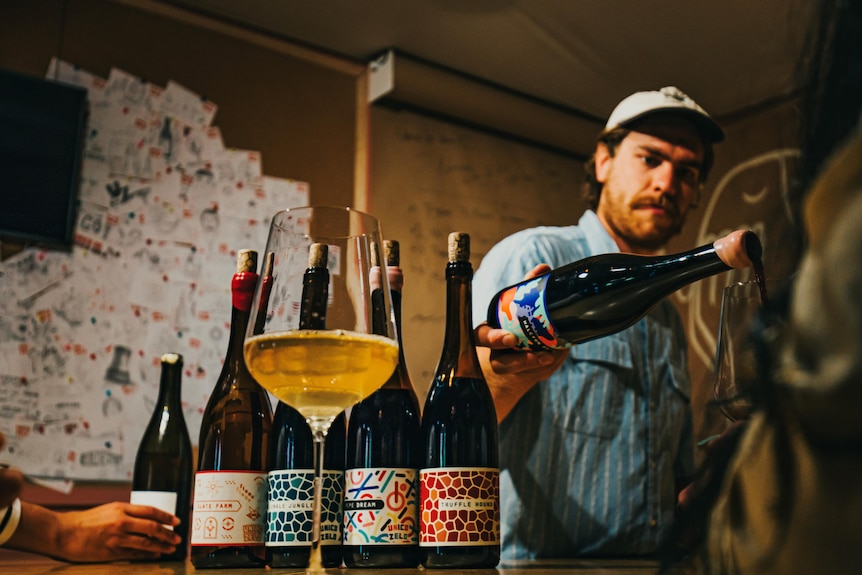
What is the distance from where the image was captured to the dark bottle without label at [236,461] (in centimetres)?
69

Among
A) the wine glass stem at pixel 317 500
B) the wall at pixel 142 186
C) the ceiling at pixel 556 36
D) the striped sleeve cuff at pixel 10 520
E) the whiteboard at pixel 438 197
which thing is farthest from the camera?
the whiteboard at pixel 438 197

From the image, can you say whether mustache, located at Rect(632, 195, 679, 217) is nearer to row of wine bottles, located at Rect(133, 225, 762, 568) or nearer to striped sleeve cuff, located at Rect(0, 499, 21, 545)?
row of wine bottles, located at Rect(133, 225, 762, 568)

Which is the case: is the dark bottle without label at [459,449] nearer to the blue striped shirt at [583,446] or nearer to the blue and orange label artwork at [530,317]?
the blue and orange label artwork at [530,317]

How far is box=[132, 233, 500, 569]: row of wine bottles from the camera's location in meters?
0.66

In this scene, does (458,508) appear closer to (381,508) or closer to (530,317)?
(381,508)

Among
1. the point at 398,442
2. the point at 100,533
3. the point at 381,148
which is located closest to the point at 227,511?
the point at 398,442

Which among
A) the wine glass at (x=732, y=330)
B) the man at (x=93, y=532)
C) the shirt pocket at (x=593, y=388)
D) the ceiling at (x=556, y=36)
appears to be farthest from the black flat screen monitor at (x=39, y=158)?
the wine glass at (x=732, y=330)

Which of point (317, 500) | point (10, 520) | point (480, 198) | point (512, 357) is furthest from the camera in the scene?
point (480, 198)

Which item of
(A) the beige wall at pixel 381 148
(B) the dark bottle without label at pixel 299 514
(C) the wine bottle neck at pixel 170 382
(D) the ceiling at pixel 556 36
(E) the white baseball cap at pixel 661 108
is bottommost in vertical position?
(B) the dark bottle without label at pixel 299 514

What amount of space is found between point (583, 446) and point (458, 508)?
77 cm

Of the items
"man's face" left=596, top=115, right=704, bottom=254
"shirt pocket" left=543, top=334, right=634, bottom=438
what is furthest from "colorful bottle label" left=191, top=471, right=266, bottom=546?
"man's face" left=596, top=115, right=704, bottom=254

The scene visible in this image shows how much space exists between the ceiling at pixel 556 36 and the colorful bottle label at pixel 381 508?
1912 mm

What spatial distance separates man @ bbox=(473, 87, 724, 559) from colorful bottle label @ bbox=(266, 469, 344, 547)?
42 centimetres

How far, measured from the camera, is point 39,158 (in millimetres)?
2018
